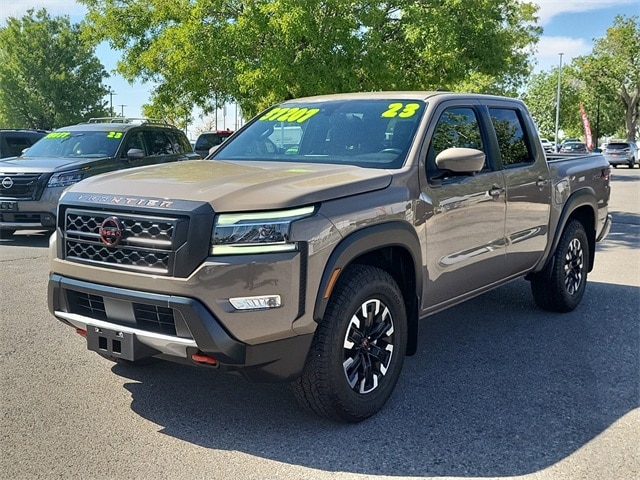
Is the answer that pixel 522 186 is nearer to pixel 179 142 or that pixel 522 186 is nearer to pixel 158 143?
pixel 158 143

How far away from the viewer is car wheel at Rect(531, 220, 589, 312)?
19.6ft

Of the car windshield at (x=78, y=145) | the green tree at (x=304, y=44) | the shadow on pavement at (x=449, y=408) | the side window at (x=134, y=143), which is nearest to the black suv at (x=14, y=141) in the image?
the green tree at (x=304, y=44)

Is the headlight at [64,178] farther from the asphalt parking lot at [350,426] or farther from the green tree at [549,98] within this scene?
the green tree at [549,98]

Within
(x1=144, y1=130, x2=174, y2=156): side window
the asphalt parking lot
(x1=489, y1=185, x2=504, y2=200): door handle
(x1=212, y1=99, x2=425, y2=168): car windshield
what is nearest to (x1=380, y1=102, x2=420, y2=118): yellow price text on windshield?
(x1=212, y1=99, x2=425, y2=168): car windshield

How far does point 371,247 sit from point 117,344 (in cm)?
143

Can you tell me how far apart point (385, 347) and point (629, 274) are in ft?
17.8

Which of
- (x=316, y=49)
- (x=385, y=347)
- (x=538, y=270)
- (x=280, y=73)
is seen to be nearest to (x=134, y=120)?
(x=280, y=73)

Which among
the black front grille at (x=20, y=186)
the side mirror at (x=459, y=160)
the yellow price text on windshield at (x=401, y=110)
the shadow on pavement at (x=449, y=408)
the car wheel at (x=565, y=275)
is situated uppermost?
the yellow price text on windshield at (x=401, y=110)

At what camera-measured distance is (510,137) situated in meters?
5.37

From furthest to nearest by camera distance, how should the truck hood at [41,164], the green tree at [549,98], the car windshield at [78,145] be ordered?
the green tree at [549,98], the car windshield at [78,145], the truck hood at [41,164]

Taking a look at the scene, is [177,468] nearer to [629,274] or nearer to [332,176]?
[332,176]

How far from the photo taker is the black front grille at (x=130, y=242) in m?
3.23

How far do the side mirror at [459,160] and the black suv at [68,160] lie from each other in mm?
5820

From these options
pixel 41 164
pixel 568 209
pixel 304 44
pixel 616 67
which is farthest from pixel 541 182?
pixel 616 67
